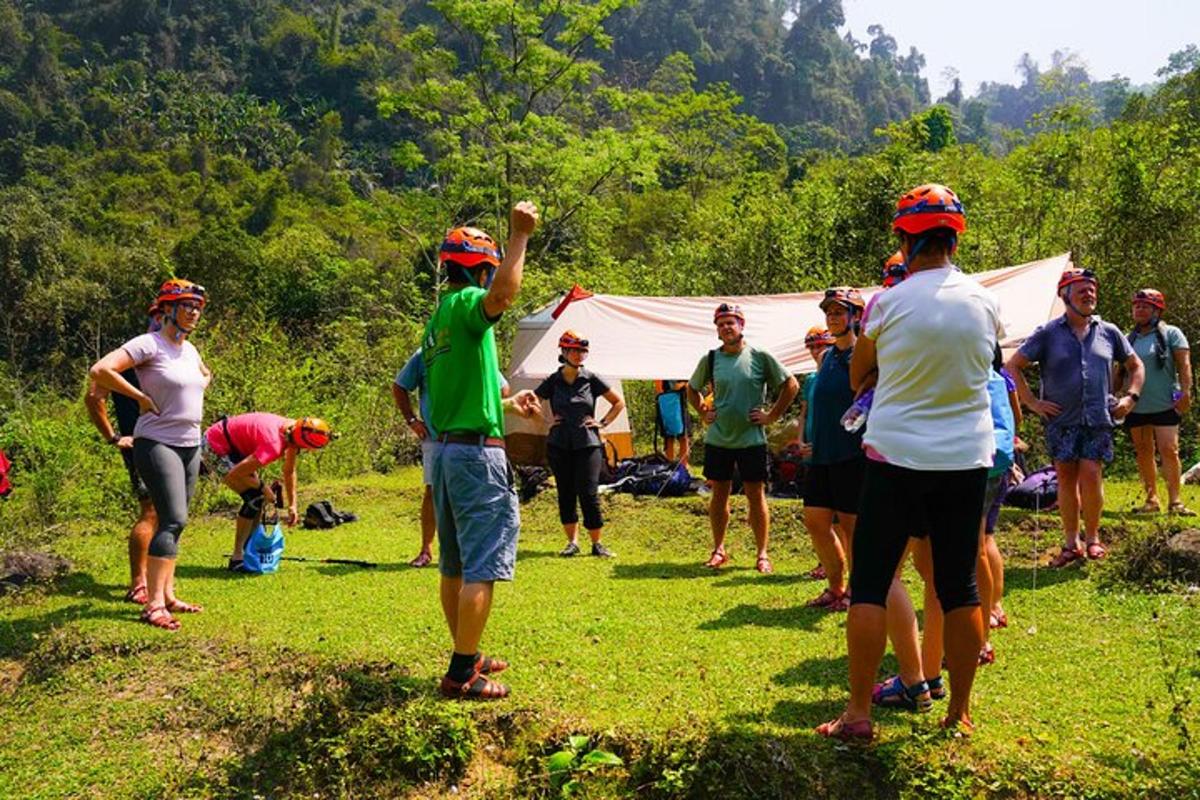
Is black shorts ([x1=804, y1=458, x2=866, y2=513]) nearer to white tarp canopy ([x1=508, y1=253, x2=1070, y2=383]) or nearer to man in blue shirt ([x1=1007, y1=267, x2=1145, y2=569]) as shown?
man in blue shirt ([x1=1007, y1=267, x2=1145, y2=569])

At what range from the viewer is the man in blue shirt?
6180 mm

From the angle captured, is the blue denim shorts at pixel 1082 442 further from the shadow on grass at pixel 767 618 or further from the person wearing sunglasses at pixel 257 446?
the person wearing sunglasses at pixel 257 446

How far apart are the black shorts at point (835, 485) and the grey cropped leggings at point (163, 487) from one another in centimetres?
390

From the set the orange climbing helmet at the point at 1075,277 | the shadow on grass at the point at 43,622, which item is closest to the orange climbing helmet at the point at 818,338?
the orange climbing helmet at the point at 1075,277

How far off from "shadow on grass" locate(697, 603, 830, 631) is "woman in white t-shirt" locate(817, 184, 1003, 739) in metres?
1.96

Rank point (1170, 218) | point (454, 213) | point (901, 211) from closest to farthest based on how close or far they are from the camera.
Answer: point (901, 211), point (1170, 218), point (454, 213)

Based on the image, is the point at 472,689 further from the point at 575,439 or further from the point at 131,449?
the point at 575,439

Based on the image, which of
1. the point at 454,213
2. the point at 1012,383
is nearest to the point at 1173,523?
the point at 1012,383

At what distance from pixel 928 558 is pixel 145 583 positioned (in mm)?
5215

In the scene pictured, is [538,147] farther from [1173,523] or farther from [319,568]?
[1173,523]

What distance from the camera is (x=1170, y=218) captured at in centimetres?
1297

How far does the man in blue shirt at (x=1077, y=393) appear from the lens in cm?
618

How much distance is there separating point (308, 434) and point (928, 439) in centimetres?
513

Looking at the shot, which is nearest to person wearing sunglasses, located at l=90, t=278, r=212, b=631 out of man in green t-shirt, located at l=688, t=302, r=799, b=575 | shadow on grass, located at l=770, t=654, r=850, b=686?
man in green t-shirt, located at l=688, t=302, r=799, b=575
